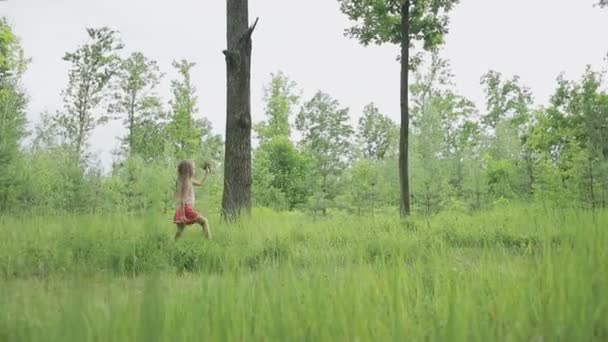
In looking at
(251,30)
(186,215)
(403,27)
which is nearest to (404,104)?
(403,27)

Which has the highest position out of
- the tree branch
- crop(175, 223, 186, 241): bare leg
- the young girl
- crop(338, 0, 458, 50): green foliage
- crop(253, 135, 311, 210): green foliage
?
crop(338, 0, 458, 50): green foliage

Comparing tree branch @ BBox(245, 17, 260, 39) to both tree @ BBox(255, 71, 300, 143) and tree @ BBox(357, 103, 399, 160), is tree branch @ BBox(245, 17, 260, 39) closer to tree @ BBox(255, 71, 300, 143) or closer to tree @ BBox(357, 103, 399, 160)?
tree @ BBox(255, 71, 300, 143)

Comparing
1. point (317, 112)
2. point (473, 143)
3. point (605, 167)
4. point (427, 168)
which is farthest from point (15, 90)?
point (473, 143)

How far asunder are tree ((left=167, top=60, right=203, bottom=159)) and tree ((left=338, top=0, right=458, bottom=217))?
27289 mm

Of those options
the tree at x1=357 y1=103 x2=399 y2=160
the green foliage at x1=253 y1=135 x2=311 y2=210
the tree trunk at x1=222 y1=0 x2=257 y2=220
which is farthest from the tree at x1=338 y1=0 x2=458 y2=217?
the tree at x1=357 y1=103 x2=399 y2=160

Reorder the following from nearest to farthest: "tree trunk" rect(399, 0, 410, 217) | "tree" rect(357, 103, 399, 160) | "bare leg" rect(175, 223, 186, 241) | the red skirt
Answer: "bare leg" rect(175, 223, 186, 241), the red skirt, "tree trunk" rect(399, 0, 410, 217), "tree" rect(357, 103, 399, 160)

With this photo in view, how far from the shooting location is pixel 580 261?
2.18m

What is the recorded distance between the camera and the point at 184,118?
41.1m

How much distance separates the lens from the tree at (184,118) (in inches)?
1610

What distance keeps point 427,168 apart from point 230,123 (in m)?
22.8

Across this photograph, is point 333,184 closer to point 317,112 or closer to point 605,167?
point 605,167

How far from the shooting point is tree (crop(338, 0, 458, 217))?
15.5 metres

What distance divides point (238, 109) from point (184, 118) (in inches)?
1248

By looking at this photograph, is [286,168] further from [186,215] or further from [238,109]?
[186,215]
